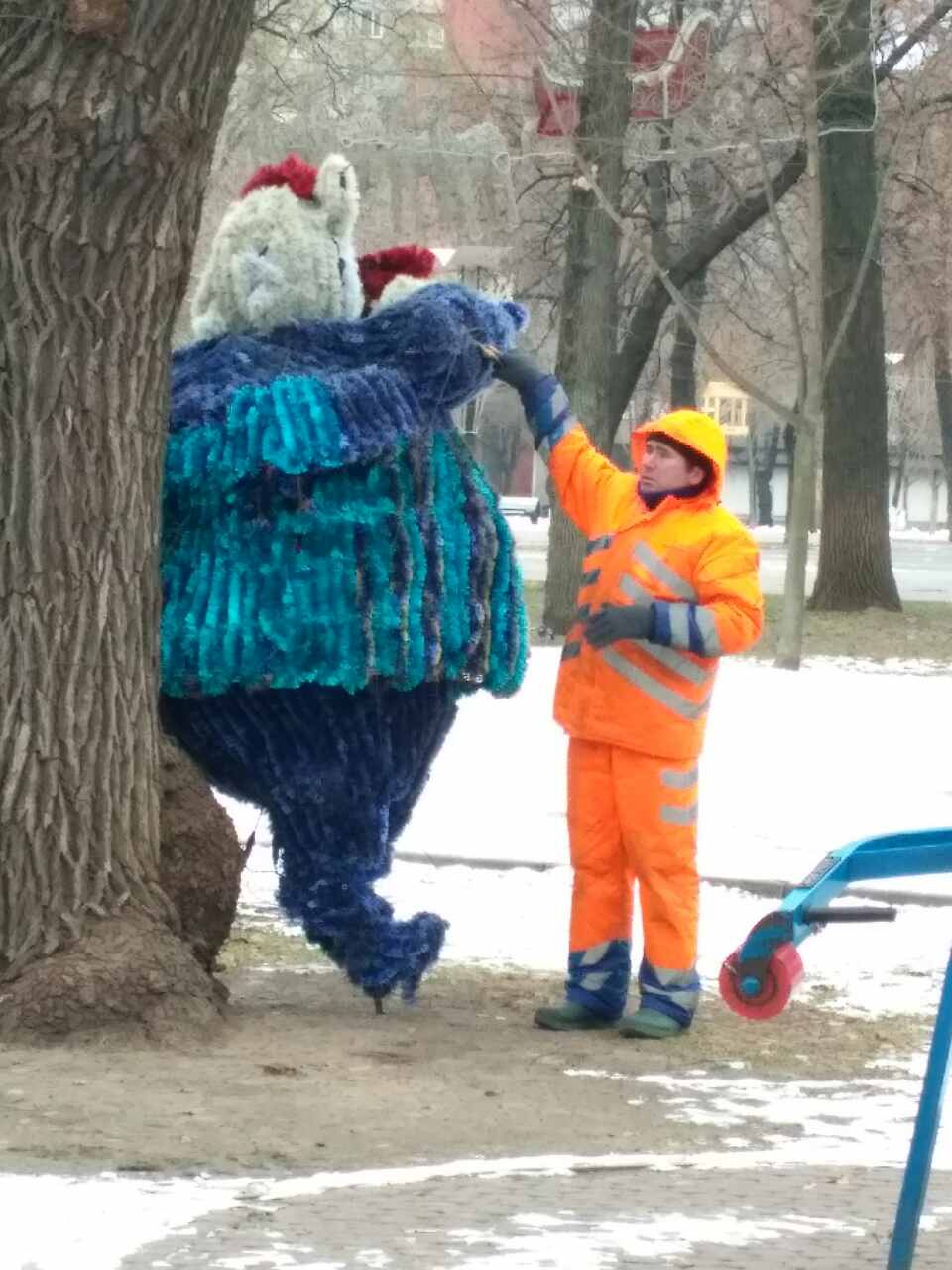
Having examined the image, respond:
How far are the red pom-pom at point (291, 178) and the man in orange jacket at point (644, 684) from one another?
2.09ft

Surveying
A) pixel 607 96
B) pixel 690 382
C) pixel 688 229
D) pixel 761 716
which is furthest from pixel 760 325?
pixel 761 716

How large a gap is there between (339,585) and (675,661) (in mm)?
926

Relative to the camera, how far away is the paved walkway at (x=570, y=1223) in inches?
157

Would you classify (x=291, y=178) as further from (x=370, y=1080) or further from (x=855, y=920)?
(x=855, y=920)

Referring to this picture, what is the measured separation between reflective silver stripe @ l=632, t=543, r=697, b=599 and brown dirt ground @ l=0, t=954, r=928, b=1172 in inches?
43.3

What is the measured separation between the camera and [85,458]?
5465 mm

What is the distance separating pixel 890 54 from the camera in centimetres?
1942

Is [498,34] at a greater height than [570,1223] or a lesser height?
greater

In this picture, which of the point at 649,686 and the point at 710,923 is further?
the point at 710,923

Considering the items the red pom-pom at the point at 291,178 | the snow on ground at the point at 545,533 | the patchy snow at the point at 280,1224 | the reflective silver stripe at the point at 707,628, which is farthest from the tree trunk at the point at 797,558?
the snow on ground at the point at 545,533

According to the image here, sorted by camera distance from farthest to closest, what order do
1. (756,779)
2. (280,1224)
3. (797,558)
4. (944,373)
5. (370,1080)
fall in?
1. (944,373)
2. (797,558)
3. (756,779)
4. (370,1080)
5. (280,1224)

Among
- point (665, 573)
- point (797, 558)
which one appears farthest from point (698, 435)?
point (797, 558)

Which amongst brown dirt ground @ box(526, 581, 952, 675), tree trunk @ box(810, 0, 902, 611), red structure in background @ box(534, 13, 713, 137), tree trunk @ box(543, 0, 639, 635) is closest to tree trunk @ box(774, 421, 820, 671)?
brown dirt ground @ box(526, 581, 952, 675)

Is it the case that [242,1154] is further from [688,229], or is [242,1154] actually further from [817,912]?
[688,229]
